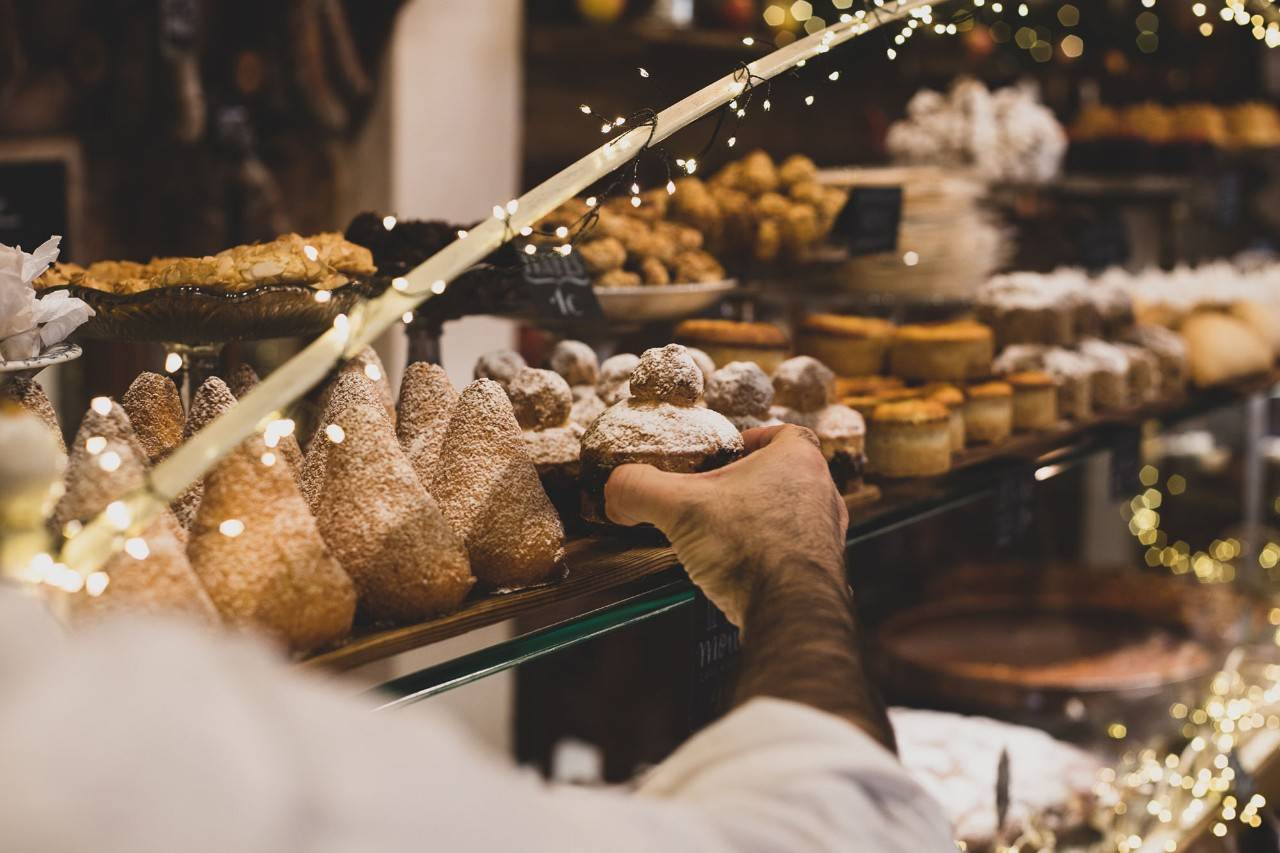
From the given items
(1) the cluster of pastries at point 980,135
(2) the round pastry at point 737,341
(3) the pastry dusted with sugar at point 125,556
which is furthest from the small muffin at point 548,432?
(1) the cluster of pastries at point 980,135

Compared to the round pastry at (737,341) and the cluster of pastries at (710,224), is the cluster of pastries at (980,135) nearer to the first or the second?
the cluster of pastries at (710,224)

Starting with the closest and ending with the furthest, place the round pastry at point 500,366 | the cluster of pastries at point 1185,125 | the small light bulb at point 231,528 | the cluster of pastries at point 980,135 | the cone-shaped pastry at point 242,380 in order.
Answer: the small light bulb at point 231,528
the cone-shaped pastry at point 242,380
the round pastry at point 500,366
the cluster of pastries at point 980,135
the cluster of pastries at point 1185,125

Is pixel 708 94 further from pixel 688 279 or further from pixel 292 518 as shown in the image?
pixel 688 279

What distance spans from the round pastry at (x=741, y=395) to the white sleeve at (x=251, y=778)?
0.78 m

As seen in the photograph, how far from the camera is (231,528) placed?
95 centimetres

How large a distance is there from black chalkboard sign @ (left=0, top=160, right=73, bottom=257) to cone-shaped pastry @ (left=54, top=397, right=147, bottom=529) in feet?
7.33

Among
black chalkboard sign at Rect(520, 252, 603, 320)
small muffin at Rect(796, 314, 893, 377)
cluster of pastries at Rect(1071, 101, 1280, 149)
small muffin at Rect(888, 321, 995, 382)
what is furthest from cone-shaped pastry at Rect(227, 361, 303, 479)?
cluster of pastries at Rect(1071, 101, 1280, 149)

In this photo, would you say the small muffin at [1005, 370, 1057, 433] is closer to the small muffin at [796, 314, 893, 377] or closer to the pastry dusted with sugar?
the small muffin at [796, 314, 893, 377]

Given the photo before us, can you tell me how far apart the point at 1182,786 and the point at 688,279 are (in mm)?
1165

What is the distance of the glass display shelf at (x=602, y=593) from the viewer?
1018 mm

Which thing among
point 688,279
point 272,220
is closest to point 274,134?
point 272,220

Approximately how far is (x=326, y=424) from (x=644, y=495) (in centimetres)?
29

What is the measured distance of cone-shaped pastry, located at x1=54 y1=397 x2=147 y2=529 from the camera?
2.94 feet

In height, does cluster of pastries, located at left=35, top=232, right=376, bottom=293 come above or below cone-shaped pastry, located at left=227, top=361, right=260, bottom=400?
above
